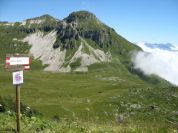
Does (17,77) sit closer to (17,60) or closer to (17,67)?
(17,67)

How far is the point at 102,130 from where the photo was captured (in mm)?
13367

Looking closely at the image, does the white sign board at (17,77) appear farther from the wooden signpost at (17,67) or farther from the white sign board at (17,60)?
the white sign board at (17,60)

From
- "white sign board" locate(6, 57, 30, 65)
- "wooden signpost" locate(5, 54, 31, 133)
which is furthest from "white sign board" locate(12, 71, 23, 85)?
"white sign board" locate(6, 57, 30, 65)

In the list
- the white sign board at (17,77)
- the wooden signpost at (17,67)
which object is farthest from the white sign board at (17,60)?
the white sign board at (17,77)

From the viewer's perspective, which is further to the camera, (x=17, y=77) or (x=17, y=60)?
(x=17, y=60)

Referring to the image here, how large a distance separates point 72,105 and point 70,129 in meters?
149

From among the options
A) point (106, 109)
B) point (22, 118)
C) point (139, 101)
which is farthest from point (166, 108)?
point (22, 118)

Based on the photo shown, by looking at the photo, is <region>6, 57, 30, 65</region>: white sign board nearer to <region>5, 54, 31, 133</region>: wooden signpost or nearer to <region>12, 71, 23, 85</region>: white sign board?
<region>5, 54, 31, 133</region>: wooden signpost

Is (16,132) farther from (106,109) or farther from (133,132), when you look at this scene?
(106,109)

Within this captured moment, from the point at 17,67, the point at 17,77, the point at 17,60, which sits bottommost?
the point at 17,77

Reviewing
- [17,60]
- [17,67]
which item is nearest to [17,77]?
[17,67]

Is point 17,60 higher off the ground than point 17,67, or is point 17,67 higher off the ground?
point 17,60

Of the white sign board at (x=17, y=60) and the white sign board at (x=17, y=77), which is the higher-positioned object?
the white sign board at (x=17, y=60)

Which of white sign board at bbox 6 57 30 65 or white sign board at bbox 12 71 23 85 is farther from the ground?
white sign board at bbox 6 57 30 65
